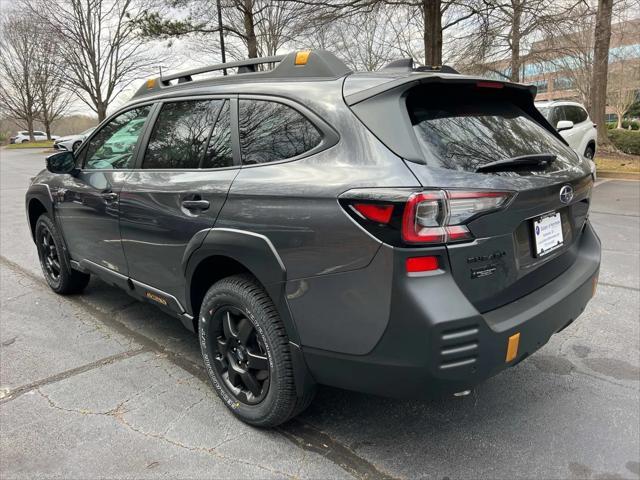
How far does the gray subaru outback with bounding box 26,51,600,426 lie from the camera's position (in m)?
1.89

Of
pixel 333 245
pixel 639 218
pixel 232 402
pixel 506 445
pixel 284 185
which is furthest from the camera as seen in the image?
pixel 639 218

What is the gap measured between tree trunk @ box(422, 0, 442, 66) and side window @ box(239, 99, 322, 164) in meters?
11.9

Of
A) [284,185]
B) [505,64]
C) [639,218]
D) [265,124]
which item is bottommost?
[639,218]

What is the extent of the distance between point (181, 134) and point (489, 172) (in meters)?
1.80

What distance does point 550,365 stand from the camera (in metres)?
3.15

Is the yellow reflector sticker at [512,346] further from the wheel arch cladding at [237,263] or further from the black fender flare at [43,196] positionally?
the black fender flare at [43,196]

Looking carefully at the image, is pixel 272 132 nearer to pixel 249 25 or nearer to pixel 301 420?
pixel 301 420

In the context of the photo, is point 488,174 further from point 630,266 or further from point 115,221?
point 630,266

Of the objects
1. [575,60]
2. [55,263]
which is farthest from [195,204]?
[575,60]

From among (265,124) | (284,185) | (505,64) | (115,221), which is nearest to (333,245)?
(284,185)

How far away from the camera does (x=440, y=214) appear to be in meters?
1.87

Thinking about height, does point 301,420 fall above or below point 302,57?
below

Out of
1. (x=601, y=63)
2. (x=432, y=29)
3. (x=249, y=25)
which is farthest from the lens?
(x=249, y=25)

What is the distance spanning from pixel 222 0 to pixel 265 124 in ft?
53.4
